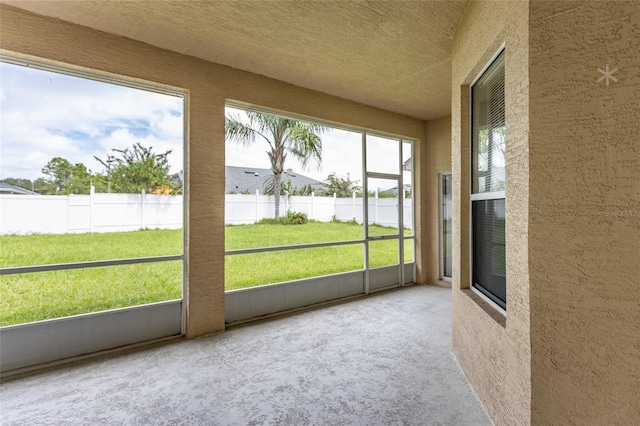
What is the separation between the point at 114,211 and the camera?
Result: 3.00m

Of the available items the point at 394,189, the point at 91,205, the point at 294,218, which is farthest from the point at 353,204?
the point at 91,205

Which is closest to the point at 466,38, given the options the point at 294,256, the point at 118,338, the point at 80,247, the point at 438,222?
the point at 294,256

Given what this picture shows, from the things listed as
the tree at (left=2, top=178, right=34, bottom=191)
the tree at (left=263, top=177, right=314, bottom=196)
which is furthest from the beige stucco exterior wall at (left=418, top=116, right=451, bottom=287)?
the tree at (left=2, top=178, right=34, bottom=191)

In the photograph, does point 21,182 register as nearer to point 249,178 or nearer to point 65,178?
point 65,178

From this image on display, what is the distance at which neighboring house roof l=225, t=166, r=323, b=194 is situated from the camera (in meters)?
3.60

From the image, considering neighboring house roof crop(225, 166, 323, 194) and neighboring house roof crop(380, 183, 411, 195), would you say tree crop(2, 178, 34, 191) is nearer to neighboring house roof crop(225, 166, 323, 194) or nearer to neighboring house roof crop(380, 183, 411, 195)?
neighboring house roof crop(225, 166, 323, 194)

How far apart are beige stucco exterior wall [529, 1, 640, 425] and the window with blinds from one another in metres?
0.60

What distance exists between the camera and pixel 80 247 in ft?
9.28

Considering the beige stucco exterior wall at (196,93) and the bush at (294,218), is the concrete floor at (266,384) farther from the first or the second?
the bush at (294,218)

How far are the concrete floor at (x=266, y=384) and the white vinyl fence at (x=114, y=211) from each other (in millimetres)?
1271

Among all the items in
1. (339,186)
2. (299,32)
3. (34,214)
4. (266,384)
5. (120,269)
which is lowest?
(266,384)

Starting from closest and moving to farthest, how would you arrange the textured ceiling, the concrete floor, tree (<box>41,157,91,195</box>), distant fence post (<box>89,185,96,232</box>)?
1. the concrete floor
2. the textured ceiling
3. tree (<box>41,157,91,195</box>)
4. distant fence post (<box>89,185,96,232</box>)

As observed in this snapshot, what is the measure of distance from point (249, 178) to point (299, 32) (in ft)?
5.82

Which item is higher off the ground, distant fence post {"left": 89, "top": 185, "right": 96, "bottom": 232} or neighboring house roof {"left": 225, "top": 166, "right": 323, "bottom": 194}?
neighboring house roof {"left": 225, "top": 166, "right": 323, "bottom": 194}
